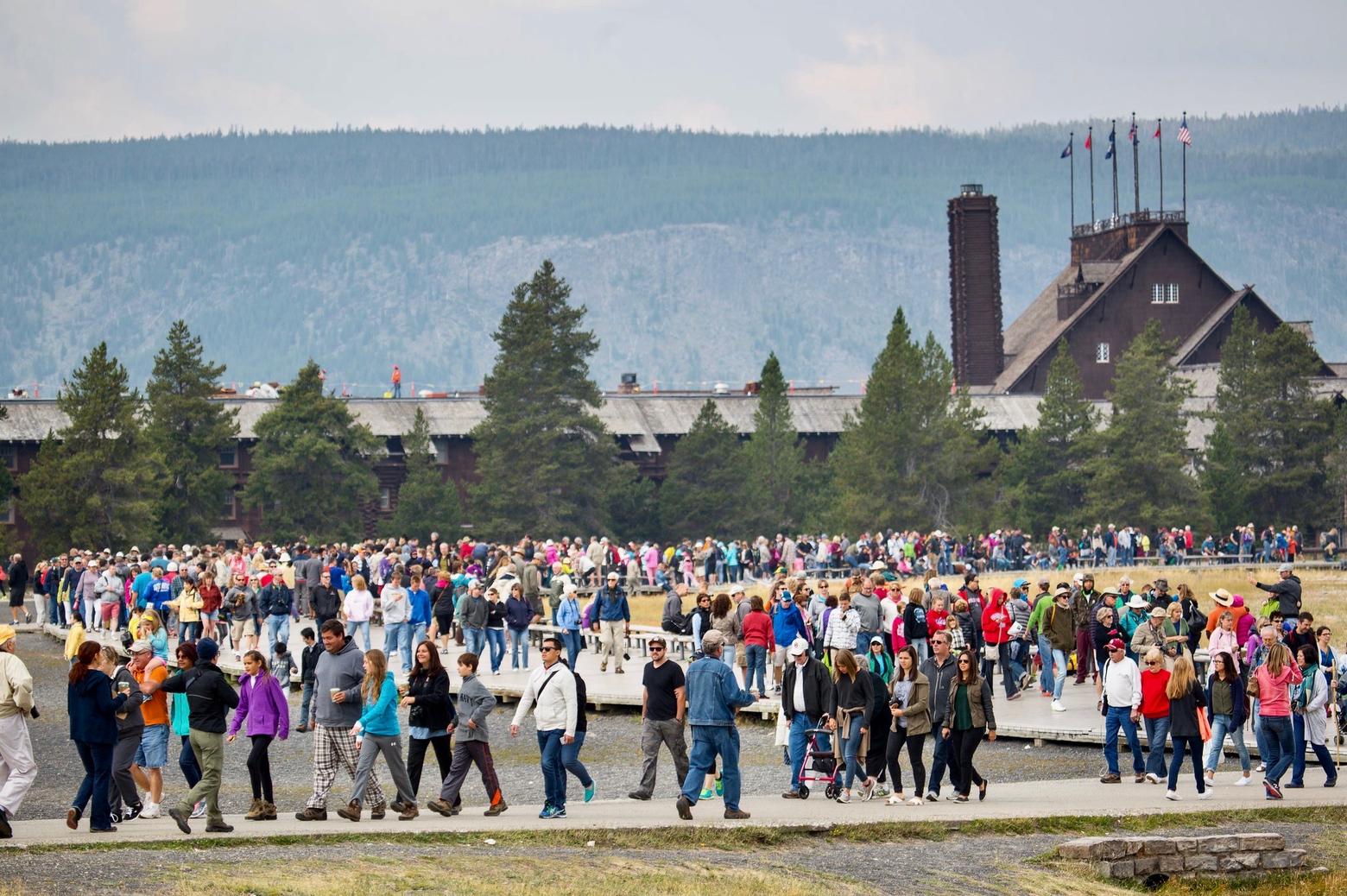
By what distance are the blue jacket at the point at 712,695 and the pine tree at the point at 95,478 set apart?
50340 mm

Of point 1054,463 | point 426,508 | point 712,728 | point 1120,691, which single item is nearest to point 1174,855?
point 1120,691

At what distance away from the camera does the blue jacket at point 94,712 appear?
Answer: 17.9 meters

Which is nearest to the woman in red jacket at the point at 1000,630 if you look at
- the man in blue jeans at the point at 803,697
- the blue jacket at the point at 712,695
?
the man in blue jeans at the point at 803,697

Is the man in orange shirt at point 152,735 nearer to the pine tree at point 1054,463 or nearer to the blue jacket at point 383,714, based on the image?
the blue jacket at point 383,714

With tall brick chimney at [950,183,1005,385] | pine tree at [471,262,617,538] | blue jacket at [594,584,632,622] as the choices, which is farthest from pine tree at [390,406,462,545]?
blue jacket at [594,584,632,622]

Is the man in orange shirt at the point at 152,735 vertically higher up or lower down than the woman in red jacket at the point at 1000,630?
lower down

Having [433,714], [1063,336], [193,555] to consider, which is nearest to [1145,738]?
[433,714]

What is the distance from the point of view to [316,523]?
2918 inches

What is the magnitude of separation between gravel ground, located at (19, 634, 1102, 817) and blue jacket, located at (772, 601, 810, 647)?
1259mm

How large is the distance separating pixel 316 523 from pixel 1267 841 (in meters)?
58.5

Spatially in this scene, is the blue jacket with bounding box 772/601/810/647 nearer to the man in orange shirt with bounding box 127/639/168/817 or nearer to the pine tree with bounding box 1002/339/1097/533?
the man in orange shirt with bounding box 127/639/168/817

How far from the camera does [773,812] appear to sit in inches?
769

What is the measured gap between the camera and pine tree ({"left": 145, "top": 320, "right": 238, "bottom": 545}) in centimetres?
7200

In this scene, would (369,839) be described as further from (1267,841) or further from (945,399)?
(945,399)
